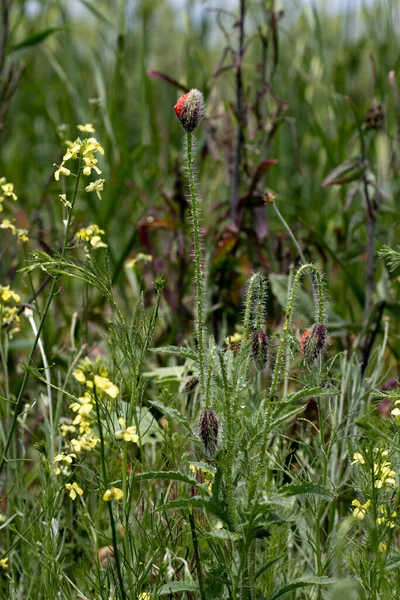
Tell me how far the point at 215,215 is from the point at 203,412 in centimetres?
219

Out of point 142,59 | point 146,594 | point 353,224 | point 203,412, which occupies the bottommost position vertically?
point 146,594

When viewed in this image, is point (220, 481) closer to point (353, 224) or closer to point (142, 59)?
point (353, 224)

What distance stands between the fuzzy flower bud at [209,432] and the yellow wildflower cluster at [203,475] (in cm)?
16

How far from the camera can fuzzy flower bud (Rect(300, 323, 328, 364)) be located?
54.6 inches

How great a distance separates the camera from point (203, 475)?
1.59 meters

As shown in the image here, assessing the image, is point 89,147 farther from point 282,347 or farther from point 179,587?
point 179,587

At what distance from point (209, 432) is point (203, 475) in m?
0.35

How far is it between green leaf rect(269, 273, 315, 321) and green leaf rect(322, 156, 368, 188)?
0.32 meters

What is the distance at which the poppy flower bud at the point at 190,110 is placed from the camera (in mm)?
1271

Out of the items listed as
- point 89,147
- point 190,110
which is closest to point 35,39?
point 89,147

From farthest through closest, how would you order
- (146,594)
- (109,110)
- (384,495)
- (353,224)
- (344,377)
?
(109,110) → (353,224) → (344,377) → (384,495) → (146,594)

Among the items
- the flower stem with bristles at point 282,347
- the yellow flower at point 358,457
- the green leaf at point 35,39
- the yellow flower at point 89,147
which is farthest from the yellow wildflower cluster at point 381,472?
the green leaf at point 35,39

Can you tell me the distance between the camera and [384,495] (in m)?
1.39

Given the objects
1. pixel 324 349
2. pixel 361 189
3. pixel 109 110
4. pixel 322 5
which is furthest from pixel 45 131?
pixel 324 349
